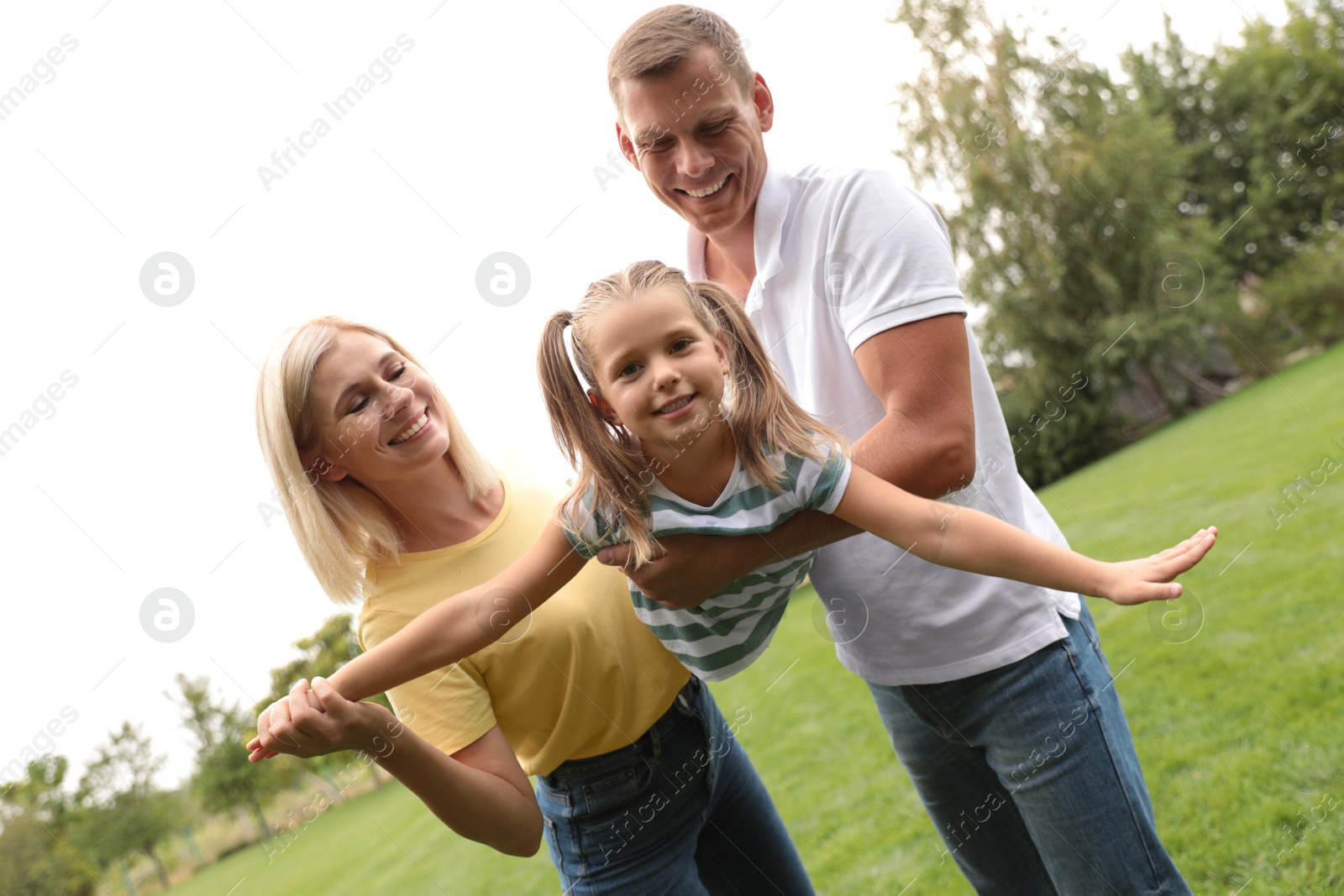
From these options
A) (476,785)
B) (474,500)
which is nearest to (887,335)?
(474,500)

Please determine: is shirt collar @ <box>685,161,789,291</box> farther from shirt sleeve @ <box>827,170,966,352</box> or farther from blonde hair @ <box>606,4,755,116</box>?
blonde hair @ <box>606,4,755,116</box>

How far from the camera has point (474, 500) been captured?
2438 mm

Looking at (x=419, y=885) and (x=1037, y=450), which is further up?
(x=419, y=885)

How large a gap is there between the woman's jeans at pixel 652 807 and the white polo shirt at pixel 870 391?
49cm

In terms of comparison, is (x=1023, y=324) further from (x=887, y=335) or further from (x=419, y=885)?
(x=887, y=335)

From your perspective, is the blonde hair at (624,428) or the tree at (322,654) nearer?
the blonde hair at (624,428)

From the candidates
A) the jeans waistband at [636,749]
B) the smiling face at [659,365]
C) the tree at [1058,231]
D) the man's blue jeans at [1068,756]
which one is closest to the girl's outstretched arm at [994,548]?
the man's blue jeans at [1068,756]

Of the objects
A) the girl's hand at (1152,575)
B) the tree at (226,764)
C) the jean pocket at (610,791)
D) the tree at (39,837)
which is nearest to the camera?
the girl's hand at (1152,575)

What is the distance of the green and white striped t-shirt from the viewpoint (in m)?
1.94

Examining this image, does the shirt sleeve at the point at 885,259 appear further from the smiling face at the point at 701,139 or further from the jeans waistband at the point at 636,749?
the jeans waistband at the point at 636,749

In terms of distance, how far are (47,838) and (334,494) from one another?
20331 millimetres

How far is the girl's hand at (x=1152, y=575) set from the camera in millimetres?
1772

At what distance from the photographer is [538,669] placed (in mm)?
2174

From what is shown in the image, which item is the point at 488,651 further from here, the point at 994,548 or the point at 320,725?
the point at 994,548
